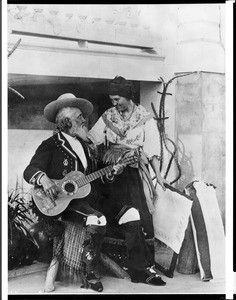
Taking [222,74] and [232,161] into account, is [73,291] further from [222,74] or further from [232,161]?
[222,74]

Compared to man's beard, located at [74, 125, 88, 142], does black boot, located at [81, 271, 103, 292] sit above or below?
below

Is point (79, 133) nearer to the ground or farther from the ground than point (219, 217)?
farther from the ground

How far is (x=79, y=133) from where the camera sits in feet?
15.8

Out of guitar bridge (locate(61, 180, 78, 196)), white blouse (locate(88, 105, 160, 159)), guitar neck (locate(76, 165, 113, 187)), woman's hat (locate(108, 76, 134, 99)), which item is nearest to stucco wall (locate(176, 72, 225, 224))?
white blouse (locate(88, 105, 160, 159))

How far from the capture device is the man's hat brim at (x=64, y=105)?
15.6 ft

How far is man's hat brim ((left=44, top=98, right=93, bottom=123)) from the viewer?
15.6 ft

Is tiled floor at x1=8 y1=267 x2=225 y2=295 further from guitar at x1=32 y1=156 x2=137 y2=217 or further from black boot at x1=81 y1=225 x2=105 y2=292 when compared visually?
guitar at x1=32 y1=156 x2=137 y2=217

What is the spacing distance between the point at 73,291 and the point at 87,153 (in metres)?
→ 1.28

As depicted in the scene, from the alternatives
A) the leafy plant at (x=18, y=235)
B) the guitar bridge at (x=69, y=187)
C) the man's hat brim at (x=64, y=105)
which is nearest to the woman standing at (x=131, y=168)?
the man's hat brim at (x=64, y=105)

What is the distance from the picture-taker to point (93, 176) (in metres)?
4.74

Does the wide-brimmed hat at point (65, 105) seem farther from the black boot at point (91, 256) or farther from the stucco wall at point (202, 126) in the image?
the black boot at point (91, 256)

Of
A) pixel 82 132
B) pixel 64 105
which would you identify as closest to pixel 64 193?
pixel 82 132

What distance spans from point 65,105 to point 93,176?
0.71m
